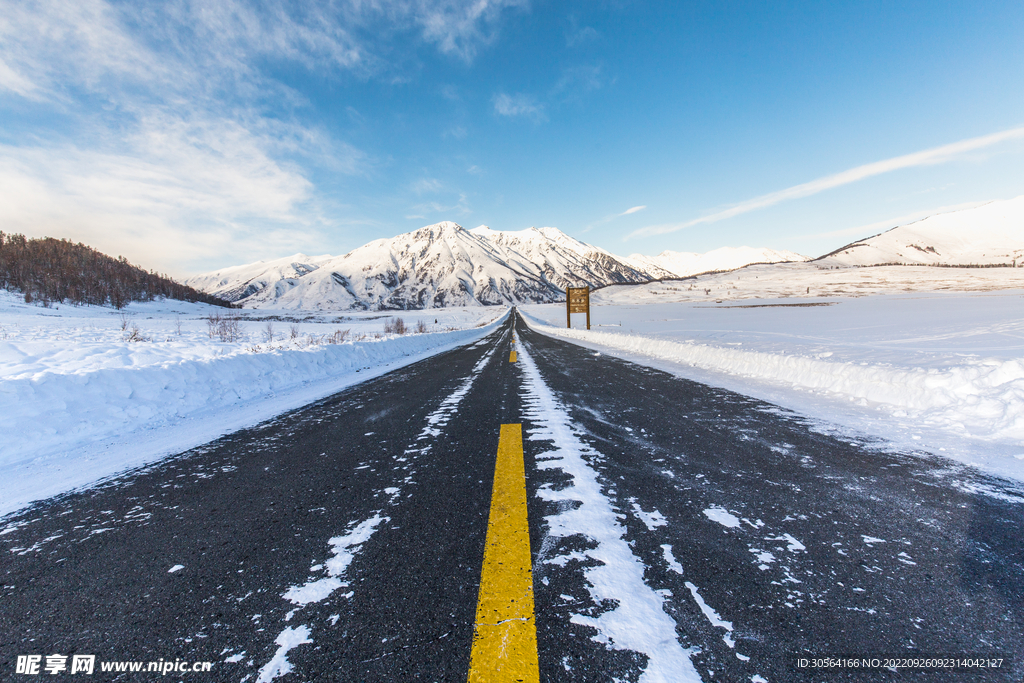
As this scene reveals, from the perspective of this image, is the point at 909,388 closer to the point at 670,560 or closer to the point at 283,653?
the point at 670,560

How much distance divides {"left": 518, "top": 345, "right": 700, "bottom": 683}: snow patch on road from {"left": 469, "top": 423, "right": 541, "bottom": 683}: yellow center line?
0.21m

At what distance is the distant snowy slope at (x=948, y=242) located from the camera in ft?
413

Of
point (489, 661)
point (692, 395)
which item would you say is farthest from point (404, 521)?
point (692, 395)

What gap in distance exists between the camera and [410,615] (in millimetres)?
1597

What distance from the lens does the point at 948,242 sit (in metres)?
146

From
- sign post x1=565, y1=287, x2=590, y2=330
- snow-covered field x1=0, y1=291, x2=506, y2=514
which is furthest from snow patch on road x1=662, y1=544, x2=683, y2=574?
sign post x1=565, y1=287, x2=590, y2=330

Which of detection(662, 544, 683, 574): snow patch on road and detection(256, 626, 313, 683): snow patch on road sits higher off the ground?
detection(256, 626, 313, 683): snow patch on road

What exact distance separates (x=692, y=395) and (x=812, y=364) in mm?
2818

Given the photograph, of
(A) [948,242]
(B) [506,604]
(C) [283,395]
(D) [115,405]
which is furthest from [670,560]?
(A) [948,242]

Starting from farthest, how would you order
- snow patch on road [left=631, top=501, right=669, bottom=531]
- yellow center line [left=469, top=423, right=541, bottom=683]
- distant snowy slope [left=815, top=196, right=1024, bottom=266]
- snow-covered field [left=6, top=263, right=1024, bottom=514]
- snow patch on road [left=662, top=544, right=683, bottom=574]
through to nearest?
distant snowy slope [left=815, top=196, right=1024, bottom=266]
snow-covered field [left=6, top=263, right=1024, bottom=514]
snow patch on road [left=631, top=501, right=669, bottom=531]
snow patch on road [left=662, top=544, right=683, bottom=574]
yellow center line [left=469, top=423, right=541, bottom=683]

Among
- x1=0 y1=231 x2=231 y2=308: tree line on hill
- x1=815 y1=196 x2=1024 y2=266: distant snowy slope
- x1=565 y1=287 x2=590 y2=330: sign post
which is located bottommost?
x1=565 y1=287 x2=590 y2=330: sign post

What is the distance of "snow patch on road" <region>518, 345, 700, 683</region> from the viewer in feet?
4.52

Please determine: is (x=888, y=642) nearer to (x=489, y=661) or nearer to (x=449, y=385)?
(x=489, y=661)

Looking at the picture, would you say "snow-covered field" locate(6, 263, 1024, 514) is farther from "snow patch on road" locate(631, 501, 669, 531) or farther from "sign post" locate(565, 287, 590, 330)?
"sign post" locate(565, 287, 590, 330)
